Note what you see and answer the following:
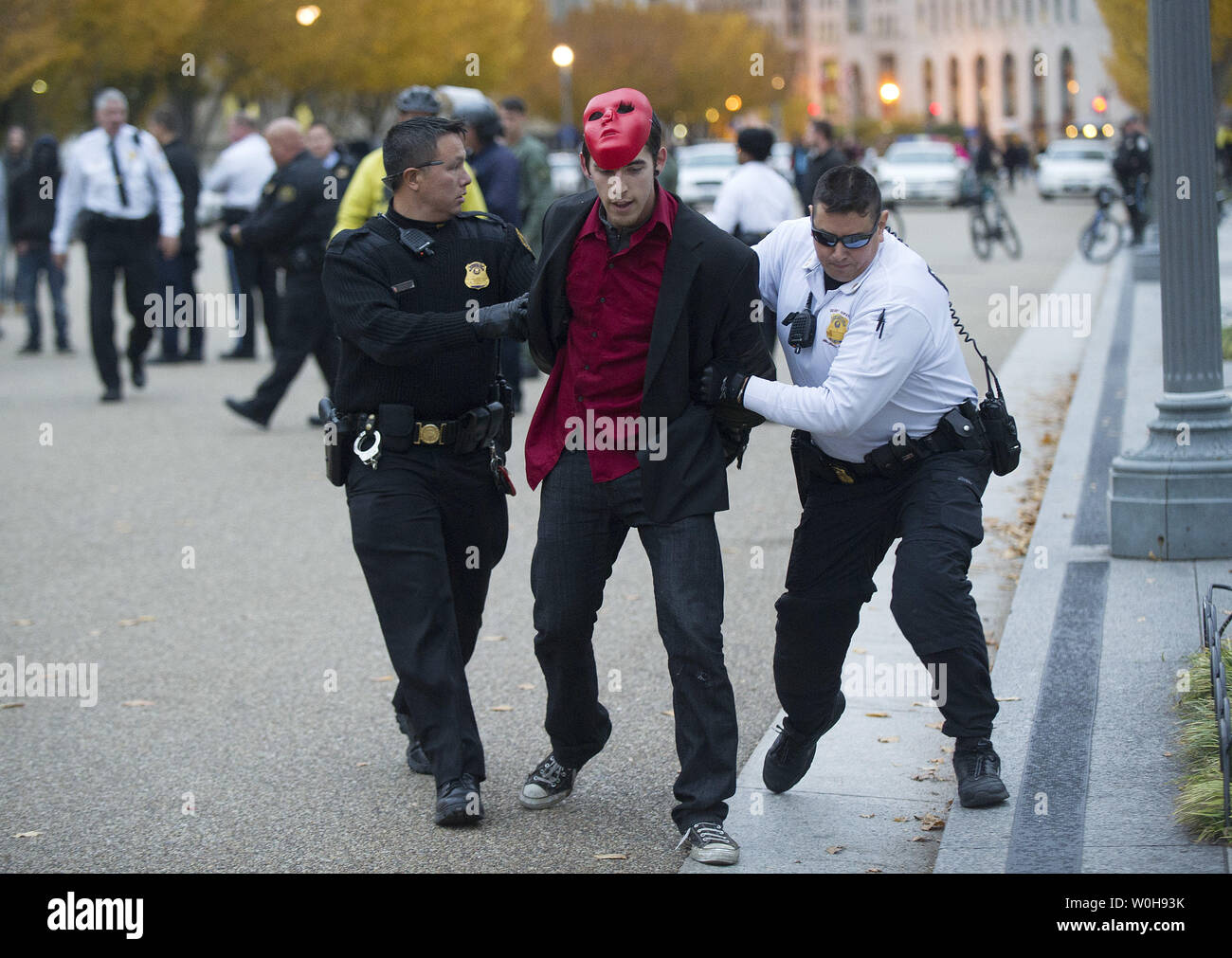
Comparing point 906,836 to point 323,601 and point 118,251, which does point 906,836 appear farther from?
point 118,251

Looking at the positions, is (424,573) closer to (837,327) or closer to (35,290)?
(837,327)

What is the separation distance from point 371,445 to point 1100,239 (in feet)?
63.7

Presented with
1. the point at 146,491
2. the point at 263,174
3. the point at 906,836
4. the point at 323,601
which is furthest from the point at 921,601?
the point at 263,174

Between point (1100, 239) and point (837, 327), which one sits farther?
point (1100, 239)

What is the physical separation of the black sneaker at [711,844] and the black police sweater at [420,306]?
1366mm

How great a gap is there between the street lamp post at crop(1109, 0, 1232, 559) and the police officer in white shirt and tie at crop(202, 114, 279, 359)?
885 centimetres

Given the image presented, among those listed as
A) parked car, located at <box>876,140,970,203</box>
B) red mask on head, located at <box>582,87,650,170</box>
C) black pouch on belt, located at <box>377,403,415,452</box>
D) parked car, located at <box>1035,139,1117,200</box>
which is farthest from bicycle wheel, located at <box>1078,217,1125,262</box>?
red mask on head, located at <box>582,87,650,170</box>

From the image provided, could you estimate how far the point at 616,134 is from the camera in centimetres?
419

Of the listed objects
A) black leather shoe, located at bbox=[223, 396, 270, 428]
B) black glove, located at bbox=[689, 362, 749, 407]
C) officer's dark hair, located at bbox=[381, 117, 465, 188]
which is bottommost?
black leather shoe, located at bbox=[223, 396, 270, 428]

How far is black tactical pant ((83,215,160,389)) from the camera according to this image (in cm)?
1267

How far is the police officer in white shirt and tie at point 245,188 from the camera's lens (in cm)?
1445

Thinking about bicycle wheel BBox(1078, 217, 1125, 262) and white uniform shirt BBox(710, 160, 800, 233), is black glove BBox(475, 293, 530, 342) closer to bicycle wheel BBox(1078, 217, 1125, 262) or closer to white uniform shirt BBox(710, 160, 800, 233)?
white uniform shirt BBox(710, 160, 800, 233)

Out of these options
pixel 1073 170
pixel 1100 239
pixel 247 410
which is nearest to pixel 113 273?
pixel 247 410
